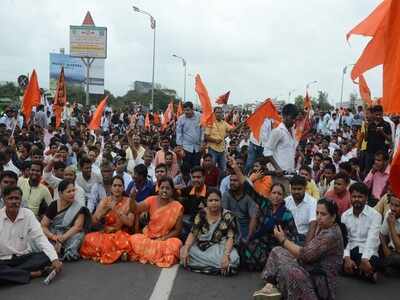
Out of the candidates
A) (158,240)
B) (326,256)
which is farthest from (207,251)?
(326,256)

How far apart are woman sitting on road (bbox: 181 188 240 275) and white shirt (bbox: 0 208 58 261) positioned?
1388 mm

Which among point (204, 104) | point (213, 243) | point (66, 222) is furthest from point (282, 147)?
point (204, 104)

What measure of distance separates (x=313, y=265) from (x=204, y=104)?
5148mm

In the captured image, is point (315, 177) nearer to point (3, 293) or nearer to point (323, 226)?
point (323, 226)

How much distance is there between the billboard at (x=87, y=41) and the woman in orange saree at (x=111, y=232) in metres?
26.7

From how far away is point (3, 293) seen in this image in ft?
14.2

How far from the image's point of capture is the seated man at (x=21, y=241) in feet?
15.4

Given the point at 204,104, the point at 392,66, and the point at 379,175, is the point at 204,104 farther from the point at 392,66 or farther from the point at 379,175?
the point at 392,66

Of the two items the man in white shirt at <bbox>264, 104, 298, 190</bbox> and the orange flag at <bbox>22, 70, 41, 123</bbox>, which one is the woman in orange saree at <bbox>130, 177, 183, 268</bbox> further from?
the orange flag at <bbox>22, 70, 41, 123</bbox>

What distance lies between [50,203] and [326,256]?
338 cm

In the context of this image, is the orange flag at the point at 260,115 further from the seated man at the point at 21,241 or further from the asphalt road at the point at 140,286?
the seated man at the point at 21,241

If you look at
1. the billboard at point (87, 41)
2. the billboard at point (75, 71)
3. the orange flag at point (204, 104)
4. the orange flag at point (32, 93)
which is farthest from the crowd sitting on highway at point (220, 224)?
the billboard at point (75, 71)

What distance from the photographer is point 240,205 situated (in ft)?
18.6

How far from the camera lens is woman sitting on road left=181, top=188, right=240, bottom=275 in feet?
16.3
